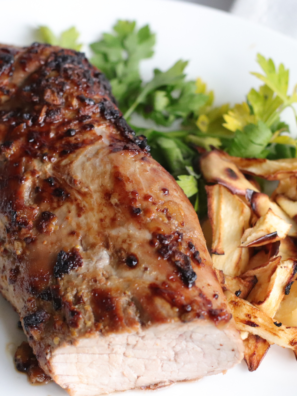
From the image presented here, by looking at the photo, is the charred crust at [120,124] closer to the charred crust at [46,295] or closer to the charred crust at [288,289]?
the charred crust at [46,295]

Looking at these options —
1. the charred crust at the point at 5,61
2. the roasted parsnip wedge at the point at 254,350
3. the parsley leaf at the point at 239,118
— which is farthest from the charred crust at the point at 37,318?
the parsley leaf at the point at 239,118

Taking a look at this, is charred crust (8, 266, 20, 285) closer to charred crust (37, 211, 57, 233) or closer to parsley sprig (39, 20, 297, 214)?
charred crust (37, 211, 57, 233)

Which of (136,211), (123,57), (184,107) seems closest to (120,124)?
(136,211)

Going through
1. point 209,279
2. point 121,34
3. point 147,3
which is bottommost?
point 209,279

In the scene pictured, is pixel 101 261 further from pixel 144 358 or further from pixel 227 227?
pixel 227 227

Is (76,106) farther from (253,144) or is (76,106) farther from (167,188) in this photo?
(253,144)

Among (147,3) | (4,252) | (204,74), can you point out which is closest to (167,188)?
(4,252)
